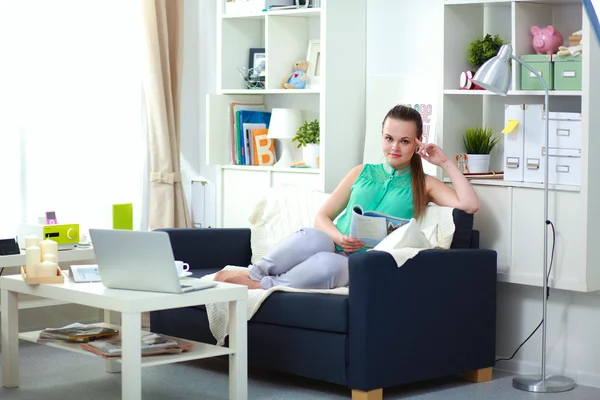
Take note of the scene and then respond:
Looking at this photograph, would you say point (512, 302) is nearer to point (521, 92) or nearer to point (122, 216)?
point (521, 92)

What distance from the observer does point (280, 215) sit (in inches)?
159

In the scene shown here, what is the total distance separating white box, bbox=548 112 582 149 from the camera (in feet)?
11.1

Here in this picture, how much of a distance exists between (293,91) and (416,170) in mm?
989

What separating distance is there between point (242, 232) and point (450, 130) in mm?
1082

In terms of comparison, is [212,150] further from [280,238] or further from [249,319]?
[249,319]

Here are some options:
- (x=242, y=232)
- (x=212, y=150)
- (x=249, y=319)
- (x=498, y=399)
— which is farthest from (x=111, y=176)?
(x=498, y=399)

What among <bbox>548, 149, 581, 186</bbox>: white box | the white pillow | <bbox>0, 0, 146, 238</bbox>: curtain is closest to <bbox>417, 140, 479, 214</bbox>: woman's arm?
<bbox>548, 149, 581, 186</bbox>: white box

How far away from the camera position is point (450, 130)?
3830 mm

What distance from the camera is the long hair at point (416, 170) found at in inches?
142

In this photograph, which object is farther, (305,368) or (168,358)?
(305,368)

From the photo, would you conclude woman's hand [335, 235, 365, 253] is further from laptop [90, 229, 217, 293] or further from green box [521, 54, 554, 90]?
green box [521, 54, 554, 90]

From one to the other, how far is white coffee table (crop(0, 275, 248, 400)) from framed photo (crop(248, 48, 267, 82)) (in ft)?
6.21

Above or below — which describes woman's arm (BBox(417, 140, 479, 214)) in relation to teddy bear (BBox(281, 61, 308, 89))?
below

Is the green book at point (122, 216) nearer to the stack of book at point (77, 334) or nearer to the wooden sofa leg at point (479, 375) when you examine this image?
the stack of book at point (77, 334)
